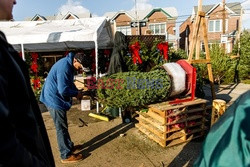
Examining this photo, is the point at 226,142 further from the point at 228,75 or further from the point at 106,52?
the point at 228,75

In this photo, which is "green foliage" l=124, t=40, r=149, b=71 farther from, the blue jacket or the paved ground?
the blue jacket

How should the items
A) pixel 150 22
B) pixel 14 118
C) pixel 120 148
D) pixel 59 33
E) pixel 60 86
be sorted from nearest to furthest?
pixel 14 118, pixel 60 86, pixel 120 148, pixel 59 33, pixel 150 22

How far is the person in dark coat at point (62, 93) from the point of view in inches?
155

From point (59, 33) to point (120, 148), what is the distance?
4.26 m

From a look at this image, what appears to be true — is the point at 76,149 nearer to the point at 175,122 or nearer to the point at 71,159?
the point at 71,159

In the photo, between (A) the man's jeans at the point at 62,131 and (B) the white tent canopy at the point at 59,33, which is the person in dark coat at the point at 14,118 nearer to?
(A) the man's jeans at the point at 62,131

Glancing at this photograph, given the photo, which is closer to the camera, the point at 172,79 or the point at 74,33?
the point at 172,79

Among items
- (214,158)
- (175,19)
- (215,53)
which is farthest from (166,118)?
(175,19)

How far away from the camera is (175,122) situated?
4.59 metres

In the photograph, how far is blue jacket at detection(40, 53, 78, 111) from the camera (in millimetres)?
3908

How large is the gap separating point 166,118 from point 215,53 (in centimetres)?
846

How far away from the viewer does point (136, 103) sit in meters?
4.75

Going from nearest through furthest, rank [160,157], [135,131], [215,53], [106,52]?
1. [160,157]
2. [135,131]
3. [106,52]
4. [215,53]

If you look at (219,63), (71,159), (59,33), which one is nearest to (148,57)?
(59,33)
